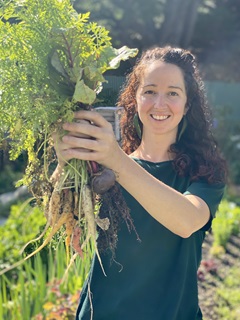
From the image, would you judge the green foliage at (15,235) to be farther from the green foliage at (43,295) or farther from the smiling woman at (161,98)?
the smiling woman at (161,98)

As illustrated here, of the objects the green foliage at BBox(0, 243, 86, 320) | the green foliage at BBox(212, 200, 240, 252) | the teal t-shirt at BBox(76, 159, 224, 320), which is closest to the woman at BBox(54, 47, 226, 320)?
the teal t-shirt at BBox(76, 159, 224, 320)

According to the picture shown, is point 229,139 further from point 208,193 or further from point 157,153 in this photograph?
point 208,193

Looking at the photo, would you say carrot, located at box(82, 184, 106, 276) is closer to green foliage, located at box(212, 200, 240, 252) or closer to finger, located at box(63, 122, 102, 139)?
finger, located at box(63, 122, 102, 139)

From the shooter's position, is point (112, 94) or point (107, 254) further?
point (112, 94)

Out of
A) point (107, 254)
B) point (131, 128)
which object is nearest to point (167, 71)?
point (131, 128)

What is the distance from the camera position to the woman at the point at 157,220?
1.94 meters

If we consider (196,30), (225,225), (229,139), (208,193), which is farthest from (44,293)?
(196,30)

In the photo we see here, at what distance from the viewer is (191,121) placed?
2113 mm

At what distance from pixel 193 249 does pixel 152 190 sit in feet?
1.26

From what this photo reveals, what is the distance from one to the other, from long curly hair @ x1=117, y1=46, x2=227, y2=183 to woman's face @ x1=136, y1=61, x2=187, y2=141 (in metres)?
0.04

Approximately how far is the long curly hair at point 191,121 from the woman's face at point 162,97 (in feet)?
0.12

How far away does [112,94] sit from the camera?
6.92 feet

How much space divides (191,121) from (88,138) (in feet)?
1.94

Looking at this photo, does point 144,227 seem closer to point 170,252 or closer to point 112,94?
point 170,252
